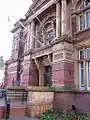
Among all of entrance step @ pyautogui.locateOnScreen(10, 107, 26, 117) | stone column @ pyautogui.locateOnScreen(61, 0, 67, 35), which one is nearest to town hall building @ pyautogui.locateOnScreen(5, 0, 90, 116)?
stone column @ pyautogui.locateOnScreen(61, 0, 67, 35)

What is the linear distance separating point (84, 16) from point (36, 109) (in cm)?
709

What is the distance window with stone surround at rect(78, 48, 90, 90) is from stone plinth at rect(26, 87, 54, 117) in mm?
2377

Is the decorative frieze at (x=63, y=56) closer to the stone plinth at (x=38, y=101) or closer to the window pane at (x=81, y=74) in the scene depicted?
the window pane at (x=81, y=74)

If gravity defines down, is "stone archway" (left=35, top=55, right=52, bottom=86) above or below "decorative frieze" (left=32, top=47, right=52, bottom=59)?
below

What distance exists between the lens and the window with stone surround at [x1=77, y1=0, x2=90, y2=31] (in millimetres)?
12047

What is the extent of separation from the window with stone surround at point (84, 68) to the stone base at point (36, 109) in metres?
2.83

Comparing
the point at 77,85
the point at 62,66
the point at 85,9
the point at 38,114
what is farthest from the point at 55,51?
the point at 38,114

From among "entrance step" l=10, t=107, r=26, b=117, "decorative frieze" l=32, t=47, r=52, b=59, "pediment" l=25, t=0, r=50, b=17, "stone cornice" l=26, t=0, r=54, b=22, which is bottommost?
"entrance step" l=10, t=107, r=26, b=117

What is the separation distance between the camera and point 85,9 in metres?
12.1

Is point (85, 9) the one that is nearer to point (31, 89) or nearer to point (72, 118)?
point (31, 89)

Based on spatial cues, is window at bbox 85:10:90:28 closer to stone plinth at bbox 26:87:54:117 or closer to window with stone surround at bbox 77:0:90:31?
window with stone surround at bbox 77:0:90:31

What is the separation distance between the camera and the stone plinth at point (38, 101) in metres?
9.97

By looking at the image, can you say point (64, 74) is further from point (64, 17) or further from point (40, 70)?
point (40, 70)

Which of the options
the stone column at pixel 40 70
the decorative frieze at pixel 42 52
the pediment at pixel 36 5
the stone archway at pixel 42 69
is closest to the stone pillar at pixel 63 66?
the decorative frieze at pixel 42 52
